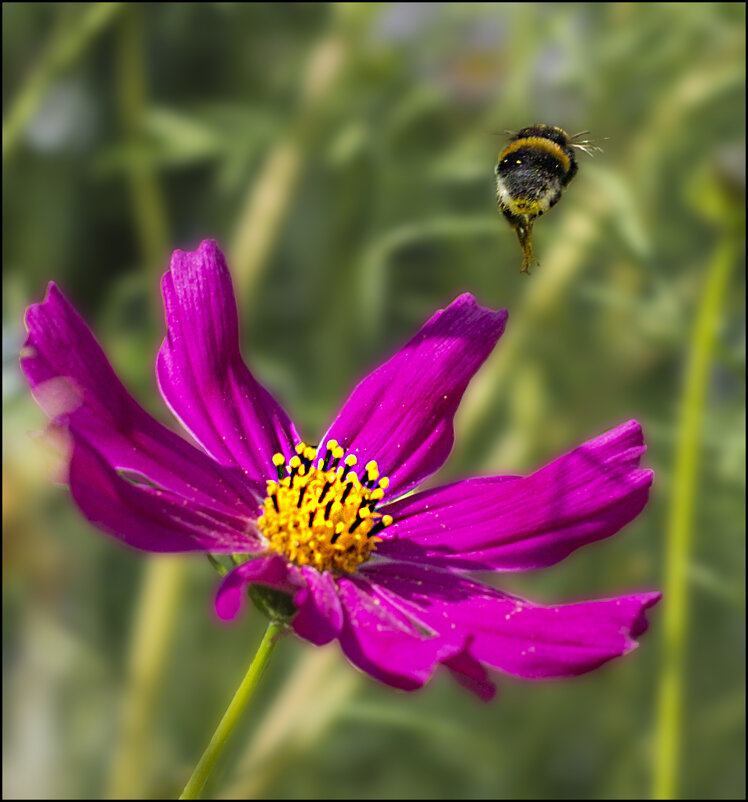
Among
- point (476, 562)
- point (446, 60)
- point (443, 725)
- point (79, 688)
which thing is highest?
point (446, 60)

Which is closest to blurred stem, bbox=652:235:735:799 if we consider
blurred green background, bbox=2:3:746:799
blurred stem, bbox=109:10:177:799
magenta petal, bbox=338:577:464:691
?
blurred green background, bbox=2:3:746:799

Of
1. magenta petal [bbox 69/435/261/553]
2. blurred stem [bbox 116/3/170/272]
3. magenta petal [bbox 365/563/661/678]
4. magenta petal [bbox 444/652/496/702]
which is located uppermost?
blurred stem [bbox 116/3/170/272]

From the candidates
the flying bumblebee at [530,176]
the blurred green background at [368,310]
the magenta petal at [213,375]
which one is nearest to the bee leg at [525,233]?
the flying bumblebee at [530,176]

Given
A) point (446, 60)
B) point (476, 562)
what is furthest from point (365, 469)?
point (446, 60)

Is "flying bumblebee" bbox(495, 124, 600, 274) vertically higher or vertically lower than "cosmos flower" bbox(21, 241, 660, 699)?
higher

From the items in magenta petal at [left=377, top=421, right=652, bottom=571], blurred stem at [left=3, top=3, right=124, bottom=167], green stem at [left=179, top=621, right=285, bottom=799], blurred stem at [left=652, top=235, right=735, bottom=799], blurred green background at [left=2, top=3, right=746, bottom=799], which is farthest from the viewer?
blurred green background at [left=2, top=3, right=746, bottom=799]

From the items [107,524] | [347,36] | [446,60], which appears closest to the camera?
[107,524]

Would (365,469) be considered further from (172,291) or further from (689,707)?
(689,707)

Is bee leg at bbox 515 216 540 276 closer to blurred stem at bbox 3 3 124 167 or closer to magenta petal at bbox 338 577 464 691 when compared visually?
magenta petal at bbox 338 577 464 691
